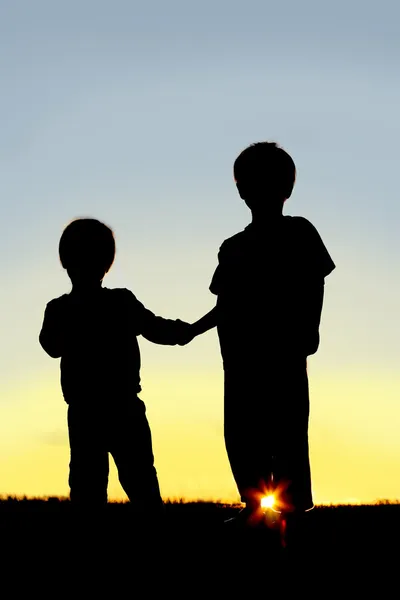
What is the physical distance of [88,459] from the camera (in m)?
6.46

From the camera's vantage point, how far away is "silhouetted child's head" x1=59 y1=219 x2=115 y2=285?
6543mm

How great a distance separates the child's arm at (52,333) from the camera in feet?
22.0

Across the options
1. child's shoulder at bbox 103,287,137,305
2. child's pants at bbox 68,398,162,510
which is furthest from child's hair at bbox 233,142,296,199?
child's pants at bbox 68,398,162,510

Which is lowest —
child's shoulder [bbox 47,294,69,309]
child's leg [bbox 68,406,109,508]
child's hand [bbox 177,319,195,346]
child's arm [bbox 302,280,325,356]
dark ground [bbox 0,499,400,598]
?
dark ground [bbox 0,499,400,598]

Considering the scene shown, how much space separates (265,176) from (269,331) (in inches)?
45.9

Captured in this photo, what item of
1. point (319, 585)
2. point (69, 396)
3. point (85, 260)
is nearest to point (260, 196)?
point (85, 260)

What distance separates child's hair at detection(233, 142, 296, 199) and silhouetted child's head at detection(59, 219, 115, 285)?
1.14 meters

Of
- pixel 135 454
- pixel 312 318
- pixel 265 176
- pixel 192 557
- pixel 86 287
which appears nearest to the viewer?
pixel 192 557

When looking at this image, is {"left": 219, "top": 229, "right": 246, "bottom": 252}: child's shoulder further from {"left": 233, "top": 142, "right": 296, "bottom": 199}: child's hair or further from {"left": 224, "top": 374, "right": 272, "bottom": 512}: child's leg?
{"left": 224, "top": 374, "right": 272, "bottom": 512}: child's leg

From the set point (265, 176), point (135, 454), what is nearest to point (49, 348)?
point (135, 454)

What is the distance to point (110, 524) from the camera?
6.29 m

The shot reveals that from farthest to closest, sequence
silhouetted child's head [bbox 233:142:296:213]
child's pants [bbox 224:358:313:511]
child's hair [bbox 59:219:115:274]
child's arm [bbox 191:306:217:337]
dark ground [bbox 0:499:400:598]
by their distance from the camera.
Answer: child's arm [bbox 191:306:217:337] → child's hair [bbox 59:219:115:274] → silhouetted child's head [bbox 233:142:296:213] → child's pants [bbox 224:358:313:511] → dark ground [bbox 0:499:400:598]

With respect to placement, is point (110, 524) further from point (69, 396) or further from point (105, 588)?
point (105, 588)

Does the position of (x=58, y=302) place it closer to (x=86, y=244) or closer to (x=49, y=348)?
(x=49, y=348)
